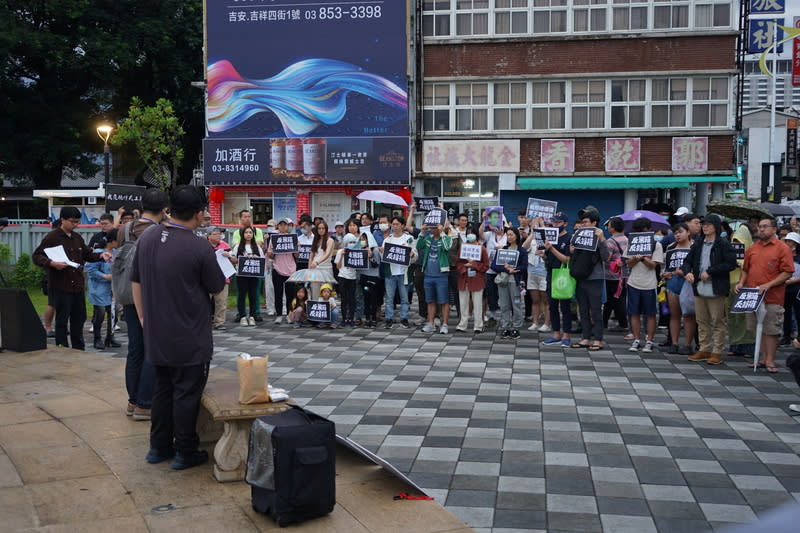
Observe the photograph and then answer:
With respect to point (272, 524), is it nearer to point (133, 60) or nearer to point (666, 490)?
point (666, 490)

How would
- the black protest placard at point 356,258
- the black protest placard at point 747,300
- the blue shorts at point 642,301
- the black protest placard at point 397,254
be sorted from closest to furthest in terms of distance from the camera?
the black protest placard at point 747,300 → the blue shorts at point 642,301 → the black protest placard at point 397,254 → the black protest placard at point 356,258

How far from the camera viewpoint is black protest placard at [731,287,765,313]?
371 inches

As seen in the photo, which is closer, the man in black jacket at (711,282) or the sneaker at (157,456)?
the sneaker at (157,456)

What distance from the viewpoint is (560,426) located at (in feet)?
23.3

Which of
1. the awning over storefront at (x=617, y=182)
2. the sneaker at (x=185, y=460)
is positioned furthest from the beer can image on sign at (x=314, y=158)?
the sneaker at (x=185, y=460)

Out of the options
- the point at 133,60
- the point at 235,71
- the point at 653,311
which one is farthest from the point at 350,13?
the point at 653,311

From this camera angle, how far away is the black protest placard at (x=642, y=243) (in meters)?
11.0

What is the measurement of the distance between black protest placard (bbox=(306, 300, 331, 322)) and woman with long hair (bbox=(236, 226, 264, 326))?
Result: 4.03 ft

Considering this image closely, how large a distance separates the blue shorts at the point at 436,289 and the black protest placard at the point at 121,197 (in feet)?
22.4

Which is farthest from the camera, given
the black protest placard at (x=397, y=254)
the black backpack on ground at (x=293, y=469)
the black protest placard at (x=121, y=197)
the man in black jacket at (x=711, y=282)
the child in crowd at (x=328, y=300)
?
the black protest placard at (x=121, y=197)

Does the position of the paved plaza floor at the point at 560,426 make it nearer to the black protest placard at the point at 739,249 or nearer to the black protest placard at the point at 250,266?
the black protest placard at the point at 739,249

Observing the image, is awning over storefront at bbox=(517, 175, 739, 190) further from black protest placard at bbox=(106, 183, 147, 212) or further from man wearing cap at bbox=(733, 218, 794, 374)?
man wearing cap at bbox=(733, 218, 794, 374)

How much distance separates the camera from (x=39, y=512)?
4688mm

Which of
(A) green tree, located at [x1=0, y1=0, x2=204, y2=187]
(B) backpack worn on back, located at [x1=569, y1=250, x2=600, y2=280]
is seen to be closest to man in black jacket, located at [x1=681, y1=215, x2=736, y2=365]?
(B) backpack worn on back, located at [x1=569, y1=250, x2=600, y2=280]
